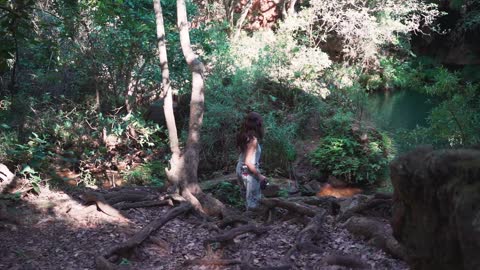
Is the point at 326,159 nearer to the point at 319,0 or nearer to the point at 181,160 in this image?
the point at 181,160

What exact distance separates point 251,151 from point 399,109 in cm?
1774

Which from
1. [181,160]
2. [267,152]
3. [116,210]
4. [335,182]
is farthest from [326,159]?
[116,210]

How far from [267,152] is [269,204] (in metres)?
5.74

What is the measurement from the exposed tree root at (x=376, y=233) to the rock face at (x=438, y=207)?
0.96 metres

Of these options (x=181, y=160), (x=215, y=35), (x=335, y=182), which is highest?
(x=215, y=35)

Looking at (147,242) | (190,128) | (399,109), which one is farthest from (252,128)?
(399,109)

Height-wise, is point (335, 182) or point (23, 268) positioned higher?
point (23, 268)

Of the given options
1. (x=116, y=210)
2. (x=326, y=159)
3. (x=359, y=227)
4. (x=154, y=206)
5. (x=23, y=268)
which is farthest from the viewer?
(x=326, y=159)

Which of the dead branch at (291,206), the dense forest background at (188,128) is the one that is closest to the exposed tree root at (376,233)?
the dense forest background at (188,128)

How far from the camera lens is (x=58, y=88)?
44.2 ft

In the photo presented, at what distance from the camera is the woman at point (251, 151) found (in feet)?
20.8

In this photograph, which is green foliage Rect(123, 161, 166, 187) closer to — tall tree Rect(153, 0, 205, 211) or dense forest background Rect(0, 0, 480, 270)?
dense forest background Rect(0, 0, 480, 270)

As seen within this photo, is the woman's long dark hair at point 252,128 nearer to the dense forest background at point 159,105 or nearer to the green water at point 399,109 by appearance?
the dense forest background at point 159,105

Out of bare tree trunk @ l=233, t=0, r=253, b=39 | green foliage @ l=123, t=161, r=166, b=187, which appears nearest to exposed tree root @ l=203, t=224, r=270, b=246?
green foliage @ l=123, t=161, r=166, b=187
